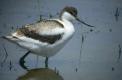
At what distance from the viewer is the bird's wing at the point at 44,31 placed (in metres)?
1.15

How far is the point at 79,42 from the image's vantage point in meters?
1.68

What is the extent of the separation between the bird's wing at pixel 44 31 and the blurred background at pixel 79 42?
446mm

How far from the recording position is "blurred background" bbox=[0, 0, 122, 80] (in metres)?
1.59

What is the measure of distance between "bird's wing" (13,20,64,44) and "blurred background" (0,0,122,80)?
45 centimetres

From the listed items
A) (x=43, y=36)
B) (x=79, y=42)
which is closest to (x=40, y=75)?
(x=43, y=36)

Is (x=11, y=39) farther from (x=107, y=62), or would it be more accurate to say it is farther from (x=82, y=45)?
(x=107, y=62)

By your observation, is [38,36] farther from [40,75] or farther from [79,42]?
[79,42]

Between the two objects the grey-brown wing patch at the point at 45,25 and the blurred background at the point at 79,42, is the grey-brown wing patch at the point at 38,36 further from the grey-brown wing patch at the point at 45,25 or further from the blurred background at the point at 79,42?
the blurred background at the point at 79,42

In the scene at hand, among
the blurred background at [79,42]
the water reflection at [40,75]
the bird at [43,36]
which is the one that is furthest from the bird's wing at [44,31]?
the blurred background at [79,42]

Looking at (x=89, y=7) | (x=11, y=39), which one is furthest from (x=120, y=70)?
(x=11, y=39)

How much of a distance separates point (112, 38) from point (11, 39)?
0.76m

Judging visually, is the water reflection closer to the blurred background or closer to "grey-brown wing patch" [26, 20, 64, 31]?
"grey-brown wing patch" [26, 20, 64, 31]

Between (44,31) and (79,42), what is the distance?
55 centimetres

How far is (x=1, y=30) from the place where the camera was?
1.59 m
